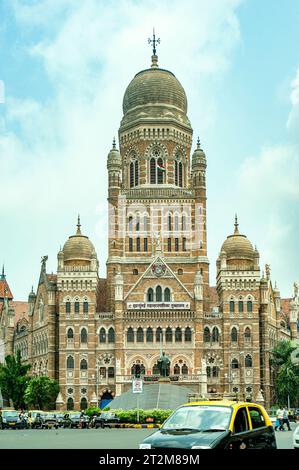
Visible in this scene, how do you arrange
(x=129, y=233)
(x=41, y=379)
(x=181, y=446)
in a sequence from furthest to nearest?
(x=129, y=233) → (x=41, y=379) → (x=181, y=446)

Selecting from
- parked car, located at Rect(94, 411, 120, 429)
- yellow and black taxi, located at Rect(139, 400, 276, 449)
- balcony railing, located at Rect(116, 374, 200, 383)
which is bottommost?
parked car, located at Rect(94, 411, 120, 429)

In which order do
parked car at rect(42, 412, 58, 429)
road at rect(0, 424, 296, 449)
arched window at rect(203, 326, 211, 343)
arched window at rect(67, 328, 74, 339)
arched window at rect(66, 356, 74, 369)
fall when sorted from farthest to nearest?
arched window at rect(203, 326, 211, 343) < arched window at rect(67, 328, 74, 339) < arched window at rect(66, 356, 74, 369) < parked car at rect(42, 412, 58, 429) < road at rect(0, 424, 296, 449)

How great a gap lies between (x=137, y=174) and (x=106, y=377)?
2348 cm

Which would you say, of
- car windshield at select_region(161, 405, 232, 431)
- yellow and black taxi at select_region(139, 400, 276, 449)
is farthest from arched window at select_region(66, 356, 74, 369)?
car windshield at select_region(161, 405, 232, 431)

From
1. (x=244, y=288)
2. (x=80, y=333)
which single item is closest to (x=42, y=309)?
(x=80, y=333)

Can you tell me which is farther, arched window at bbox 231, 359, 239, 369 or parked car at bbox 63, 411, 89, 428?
arched window at bbox 231, 359, 239, 369

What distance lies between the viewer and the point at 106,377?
84.1 meters

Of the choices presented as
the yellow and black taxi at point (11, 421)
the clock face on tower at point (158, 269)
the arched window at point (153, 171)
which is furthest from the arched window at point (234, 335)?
the yellow and black taxi at point (11, 421)

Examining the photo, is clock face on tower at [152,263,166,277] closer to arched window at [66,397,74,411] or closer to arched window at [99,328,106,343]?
arched window at [99,328,106,343]

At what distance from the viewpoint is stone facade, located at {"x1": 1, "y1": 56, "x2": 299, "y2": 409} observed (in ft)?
275

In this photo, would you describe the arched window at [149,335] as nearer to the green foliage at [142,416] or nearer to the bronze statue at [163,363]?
the bronze statue at [163,363]

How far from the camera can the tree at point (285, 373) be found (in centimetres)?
8412

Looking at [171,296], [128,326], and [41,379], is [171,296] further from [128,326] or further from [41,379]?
[41,379]

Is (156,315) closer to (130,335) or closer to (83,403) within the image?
(130,335)
